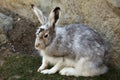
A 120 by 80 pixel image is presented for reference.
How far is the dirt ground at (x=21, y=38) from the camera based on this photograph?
7.23 metres

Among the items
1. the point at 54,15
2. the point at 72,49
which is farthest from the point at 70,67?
the point at 54,15

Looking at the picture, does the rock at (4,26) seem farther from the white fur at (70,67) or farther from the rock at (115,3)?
the rock at (115,3)

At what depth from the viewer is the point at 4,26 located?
24.6 ft

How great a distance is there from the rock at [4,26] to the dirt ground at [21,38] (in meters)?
0.08

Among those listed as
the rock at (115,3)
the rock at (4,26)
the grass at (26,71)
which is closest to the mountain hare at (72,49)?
the grass at (26,71)

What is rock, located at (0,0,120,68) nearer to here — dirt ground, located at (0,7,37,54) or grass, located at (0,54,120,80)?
grass, located at (0,54,120,80)

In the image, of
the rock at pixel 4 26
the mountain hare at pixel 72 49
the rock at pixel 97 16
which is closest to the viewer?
the mountain hare at pixel 72 49

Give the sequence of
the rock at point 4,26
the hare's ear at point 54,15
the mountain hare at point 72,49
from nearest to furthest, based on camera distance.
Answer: the hare's ear at point 54,15
the mountain hare at point 72,49
the rock at point 4,26

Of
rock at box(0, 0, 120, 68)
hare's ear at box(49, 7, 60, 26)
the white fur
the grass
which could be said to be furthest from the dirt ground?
hare's ear at box(49, 7, 60, 26)

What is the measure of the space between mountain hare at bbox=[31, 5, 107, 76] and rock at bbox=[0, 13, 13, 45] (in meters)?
1.18

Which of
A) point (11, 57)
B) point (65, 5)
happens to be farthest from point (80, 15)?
point (11, 57)

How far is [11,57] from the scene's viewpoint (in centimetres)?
702

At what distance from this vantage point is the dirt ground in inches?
285

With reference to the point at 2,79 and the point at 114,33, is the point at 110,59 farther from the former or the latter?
the point at 2,79
